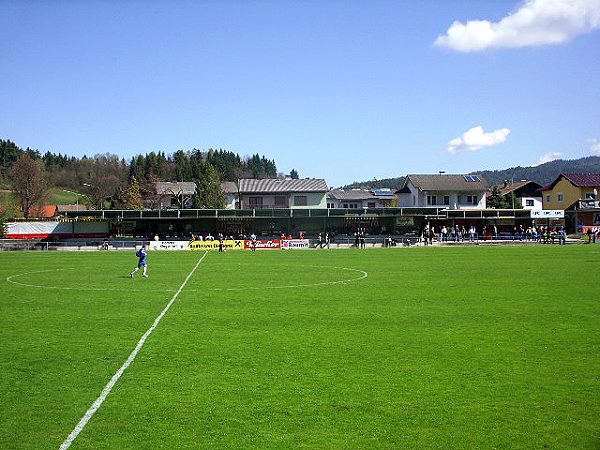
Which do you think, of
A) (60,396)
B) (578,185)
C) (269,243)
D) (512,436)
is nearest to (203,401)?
(60,396)

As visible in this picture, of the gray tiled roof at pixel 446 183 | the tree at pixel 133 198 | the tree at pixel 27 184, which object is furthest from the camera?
the tree at pixel 133 198

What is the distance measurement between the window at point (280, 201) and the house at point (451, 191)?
66.9 feet

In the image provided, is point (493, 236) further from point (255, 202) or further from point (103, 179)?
point (103, 179)

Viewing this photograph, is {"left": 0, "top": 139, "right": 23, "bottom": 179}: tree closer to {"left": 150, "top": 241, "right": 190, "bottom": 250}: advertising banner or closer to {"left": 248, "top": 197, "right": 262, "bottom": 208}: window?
{"left": 248, "top": 197, "right": 262, "bottom": 208}: window

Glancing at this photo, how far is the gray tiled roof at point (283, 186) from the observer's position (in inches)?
3538

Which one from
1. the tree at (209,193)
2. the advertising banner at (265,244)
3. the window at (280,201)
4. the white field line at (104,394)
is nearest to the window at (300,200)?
the window at (280,201)

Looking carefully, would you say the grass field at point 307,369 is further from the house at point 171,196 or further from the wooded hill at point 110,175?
the house at point 171,196

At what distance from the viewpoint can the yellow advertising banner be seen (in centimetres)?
6316

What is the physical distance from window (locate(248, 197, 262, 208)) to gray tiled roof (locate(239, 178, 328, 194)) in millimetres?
1311

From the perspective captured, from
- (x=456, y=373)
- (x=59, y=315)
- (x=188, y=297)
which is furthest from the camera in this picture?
(x=188, y=297)

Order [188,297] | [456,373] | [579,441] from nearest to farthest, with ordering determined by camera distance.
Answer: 1. [579,441]
2. [456,373]
3. [188,297]

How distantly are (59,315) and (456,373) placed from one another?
12633 mm

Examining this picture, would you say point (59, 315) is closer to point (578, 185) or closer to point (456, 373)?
point (456, 373)

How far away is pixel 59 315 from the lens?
18156 mm
